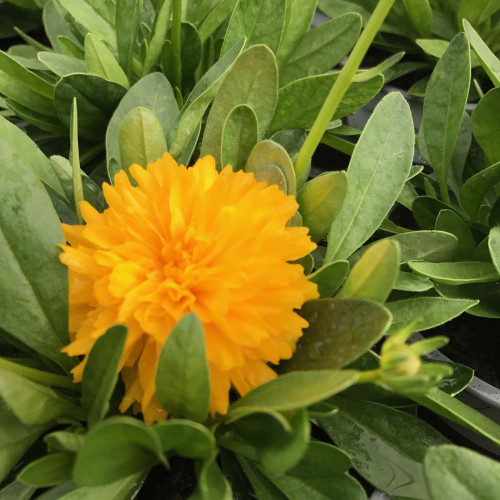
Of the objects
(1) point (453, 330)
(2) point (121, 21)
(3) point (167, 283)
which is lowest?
(1) point (453, 330)

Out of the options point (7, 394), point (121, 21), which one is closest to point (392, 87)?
point (121, 21)

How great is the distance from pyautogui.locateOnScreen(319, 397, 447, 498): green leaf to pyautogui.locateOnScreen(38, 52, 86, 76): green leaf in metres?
0.39

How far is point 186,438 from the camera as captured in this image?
36 centimetres

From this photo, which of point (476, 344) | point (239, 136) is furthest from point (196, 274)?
point (476, 344)

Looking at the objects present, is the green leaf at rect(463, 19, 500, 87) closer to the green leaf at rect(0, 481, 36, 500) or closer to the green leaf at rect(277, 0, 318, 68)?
the green leaf at rect(277, 0, 318, 68)

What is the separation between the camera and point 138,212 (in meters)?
0.39

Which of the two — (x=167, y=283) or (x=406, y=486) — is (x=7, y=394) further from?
(x=406, y=486)

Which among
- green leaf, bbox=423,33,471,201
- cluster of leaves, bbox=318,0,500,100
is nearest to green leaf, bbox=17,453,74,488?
green leaf, bbox=423,33,471,201

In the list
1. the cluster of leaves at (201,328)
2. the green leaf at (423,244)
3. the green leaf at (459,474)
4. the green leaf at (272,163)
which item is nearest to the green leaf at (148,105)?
the cluster of leaves at (201,328)

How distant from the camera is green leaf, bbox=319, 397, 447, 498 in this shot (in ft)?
1.43

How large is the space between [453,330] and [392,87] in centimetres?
35

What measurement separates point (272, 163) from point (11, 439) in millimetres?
246

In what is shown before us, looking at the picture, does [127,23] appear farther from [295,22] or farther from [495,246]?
[495,246]

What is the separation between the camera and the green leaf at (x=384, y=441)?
44cm
